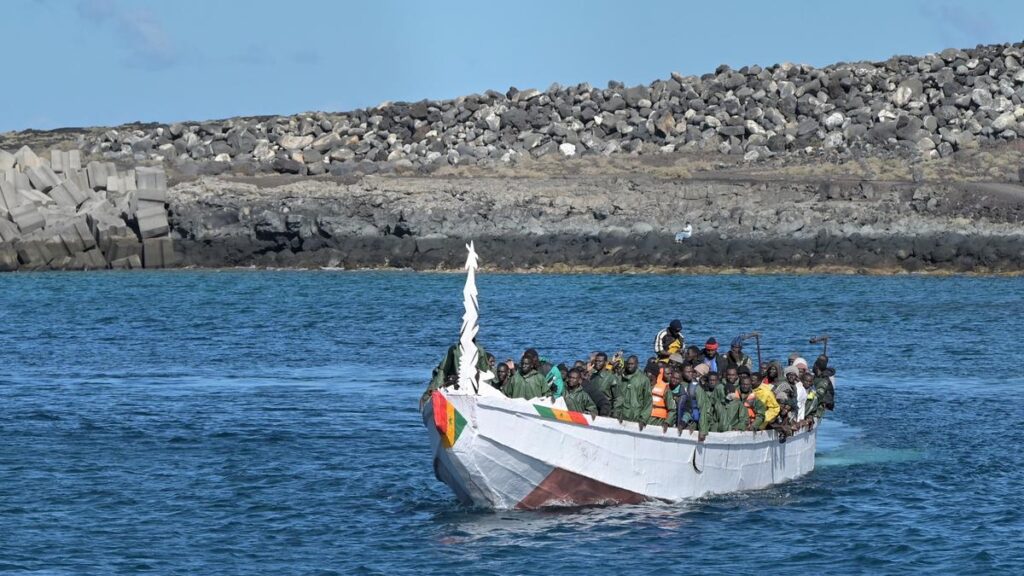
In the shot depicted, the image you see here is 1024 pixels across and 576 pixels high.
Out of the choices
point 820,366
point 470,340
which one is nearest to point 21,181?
point 820,366

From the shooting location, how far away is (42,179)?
89375mm

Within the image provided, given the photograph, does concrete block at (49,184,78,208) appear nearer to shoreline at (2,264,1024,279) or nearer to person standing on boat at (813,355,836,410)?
shoreline at (2,264,1024,279)

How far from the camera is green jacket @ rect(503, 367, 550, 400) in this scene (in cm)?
2525

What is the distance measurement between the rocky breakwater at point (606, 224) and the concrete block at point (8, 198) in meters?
7.92

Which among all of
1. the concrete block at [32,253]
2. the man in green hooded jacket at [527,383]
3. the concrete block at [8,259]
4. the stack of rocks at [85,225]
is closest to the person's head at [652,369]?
the man in green hooded jacket at [527,383]

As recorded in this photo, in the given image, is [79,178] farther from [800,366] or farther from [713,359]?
[713,359]

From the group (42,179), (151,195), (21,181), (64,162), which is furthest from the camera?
(64,162)

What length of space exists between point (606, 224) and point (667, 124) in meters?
18.3

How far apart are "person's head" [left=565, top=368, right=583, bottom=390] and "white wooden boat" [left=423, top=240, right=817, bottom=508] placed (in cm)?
73

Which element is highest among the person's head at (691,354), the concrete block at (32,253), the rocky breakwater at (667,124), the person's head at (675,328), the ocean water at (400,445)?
the rocky breakwater at (667,124)

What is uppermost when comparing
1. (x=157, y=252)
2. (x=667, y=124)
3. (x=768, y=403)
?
(x=667, y=124)

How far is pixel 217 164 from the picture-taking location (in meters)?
99.8

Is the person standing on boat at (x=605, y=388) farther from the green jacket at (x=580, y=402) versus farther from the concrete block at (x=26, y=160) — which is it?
the concrete block at (x=26, y=160)

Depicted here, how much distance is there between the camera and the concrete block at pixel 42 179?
89.1m
